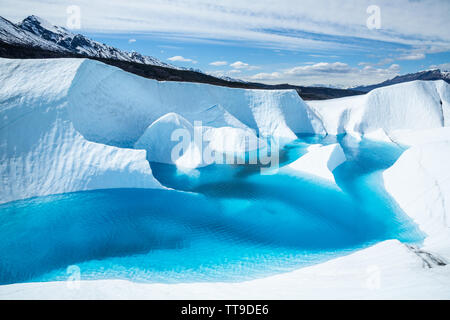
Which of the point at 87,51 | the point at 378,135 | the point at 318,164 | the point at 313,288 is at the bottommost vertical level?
the point at 313,288

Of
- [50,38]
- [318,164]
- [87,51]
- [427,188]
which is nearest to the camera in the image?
[427,188]

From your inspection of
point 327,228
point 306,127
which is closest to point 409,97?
point 306,127

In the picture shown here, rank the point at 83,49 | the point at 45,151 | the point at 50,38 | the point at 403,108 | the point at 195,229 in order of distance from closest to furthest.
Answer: the point at 195,229 < the point at 45,151 < the point at 403,108 < the point at 50,38 < the point at 83,49

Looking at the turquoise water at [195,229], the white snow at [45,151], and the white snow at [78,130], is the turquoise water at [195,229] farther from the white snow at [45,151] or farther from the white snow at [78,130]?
the white snow at [78,130]

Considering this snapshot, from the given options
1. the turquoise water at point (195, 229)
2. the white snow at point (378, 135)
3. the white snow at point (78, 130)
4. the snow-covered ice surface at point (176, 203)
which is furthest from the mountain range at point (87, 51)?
the turquoise water at point (195, 229)

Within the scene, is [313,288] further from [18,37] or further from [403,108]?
[18,37]

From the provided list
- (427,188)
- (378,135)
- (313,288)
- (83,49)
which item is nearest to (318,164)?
(427,188)

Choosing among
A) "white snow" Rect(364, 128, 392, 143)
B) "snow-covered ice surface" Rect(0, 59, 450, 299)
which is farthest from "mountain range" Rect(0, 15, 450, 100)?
"snow-covered ice surface" Rect(0, 59, 450, 299)

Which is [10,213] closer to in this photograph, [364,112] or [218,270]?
[218,270]

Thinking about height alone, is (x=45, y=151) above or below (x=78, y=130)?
below
